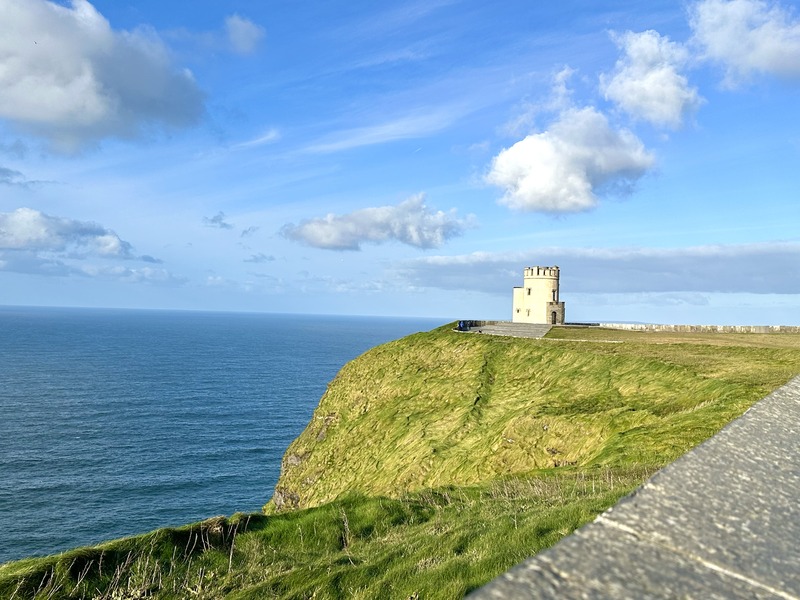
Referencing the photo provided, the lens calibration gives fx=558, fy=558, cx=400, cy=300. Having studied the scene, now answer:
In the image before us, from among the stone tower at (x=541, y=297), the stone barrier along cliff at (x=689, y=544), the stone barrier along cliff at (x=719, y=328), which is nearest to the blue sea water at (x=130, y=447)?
the stone tower at (x=541, y=297)

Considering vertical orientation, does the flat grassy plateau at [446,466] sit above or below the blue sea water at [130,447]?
above

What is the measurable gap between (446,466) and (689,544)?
29.5m

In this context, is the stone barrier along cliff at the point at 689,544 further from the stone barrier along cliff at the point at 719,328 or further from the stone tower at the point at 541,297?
the stone tower at the point at 541,297

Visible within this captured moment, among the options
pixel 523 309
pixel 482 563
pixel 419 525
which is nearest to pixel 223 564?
pixel 419 525

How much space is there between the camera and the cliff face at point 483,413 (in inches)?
1032

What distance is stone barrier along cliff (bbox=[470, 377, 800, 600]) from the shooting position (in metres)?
2.44

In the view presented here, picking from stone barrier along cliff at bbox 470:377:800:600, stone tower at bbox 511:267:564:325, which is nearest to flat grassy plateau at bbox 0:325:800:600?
stone barrier along cliff at bbox 470:377:800:600

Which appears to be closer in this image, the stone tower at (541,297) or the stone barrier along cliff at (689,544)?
the stone barrier along cliff at (689,544)

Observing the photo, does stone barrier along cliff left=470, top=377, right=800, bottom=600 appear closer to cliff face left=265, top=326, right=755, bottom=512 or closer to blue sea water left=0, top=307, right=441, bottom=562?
cliff face left=265, top=326, right=755, bottom=512

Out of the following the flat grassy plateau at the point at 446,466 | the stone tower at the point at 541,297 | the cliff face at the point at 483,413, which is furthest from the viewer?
the stone tower at the point at 541,297

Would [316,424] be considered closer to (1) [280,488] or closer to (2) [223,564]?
(1) [280,488]

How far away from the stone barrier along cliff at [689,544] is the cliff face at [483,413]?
1614 centimetres

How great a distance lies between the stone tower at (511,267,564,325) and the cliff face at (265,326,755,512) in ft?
79.0

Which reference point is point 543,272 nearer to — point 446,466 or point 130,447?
point 446,466
